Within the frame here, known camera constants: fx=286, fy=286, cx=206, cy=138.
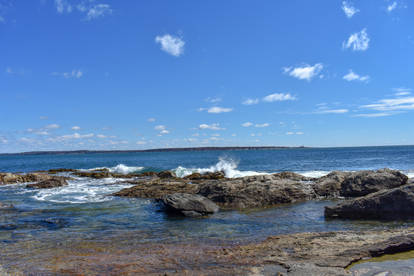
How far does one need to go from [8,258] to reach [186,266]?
4389 mm

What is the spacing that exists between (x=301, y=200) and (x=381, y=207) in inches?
166

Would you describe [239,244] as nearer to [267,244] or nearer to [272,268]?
[267,244]

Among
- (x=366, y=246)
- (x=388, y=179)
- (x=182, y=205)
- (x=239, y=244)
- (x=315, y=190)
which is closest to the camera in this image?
(x=366, y=246)

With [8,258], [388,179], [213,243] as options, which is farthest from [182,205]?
[388,179]

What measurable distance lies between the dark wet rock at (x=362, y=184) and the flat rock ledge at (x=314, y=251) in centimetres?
686

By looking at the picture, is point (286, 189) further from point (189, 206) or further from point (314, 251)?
point (314, 251)

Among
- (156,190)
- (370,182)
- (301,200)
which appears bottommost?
(301,200)

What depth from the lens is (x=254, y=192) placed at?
43.7 feet

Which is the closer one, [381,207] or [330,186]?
[381,207]

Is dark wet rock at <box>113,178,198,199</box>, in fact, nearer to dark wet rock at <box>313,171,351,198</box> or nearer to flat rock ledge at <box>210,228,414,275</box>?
dark wet rock at <box>313,171,351,198</box>

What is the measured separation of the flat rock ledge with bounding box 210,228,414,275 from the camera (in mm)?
5359

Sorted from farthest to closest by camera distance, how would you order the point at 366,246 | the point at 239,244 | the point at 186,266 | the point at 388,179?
the point at 388,179 < the point at 239,244 < the point at 366,246 < the point at 186,266

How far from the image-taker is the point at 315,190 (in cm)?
1458

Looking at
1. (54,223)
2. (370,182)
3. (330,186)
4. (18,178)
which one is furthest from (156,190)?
(18,178)
